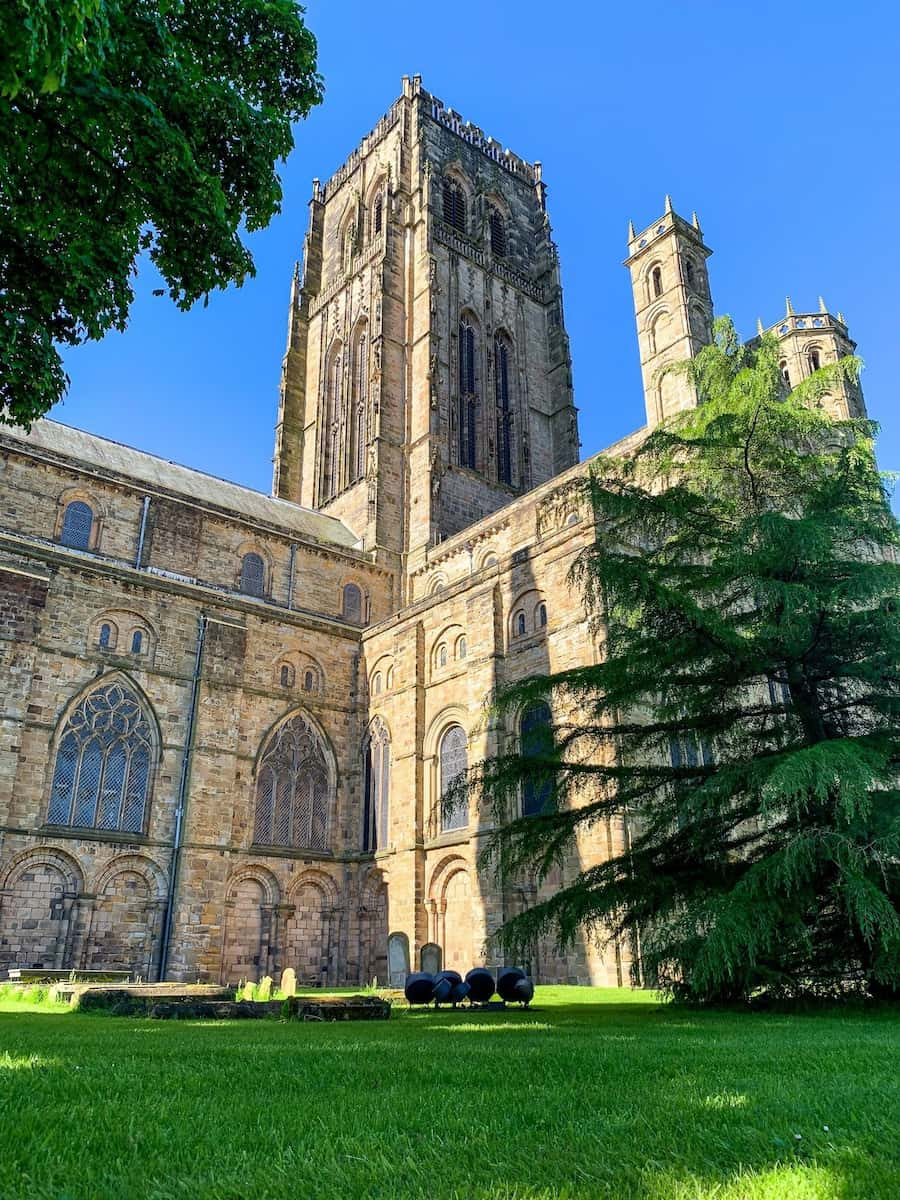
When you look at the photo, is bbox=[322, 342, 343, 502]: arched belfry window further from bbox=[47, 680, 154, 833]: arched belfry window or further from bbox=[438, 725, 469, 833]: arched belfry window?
bbox=[438, 725, 469, 833]: arched belfry window

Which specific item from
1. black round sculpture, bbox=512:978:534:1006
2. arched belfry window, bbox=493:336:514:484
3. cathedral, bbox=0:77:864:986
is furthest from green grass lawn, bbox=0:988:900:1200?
arched belfry window, bbox=493:336:514:484

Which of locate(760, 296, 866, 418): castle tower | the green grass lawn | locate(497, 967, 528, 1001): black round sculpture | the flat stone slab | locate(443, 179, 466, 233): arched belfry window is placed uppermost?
locate(443, 179, 466, 233): arched belfry window

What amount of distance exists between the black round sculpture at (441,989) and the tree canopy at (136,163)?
31.1 ft

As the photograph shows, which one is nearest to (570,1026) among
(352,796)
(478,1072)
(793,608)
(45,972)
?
(478,1072)

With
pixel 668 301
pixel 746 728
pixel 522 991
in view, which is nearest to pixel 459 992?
pixel 522 991

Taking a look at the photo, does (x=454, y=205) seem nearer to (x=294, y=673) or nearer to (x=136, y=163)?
(x=294, y=673)

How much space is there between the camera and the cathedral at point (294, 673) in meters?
21.0

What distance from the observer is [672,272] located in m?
29.5

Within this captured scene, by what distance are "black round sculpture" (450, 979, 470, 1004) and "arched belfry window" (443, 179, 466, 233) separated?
38.0 meters

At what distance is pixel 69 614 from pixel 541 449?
79.2 feet

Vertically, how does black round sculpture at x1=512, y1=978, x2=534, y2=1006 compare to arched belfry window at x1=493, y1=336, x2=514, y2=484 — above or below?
below

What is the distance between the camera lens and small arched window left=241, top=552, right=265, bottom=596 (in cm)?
2908

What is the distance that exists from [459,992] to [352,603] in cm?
2044

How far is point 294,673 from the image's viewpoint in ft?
89.1
